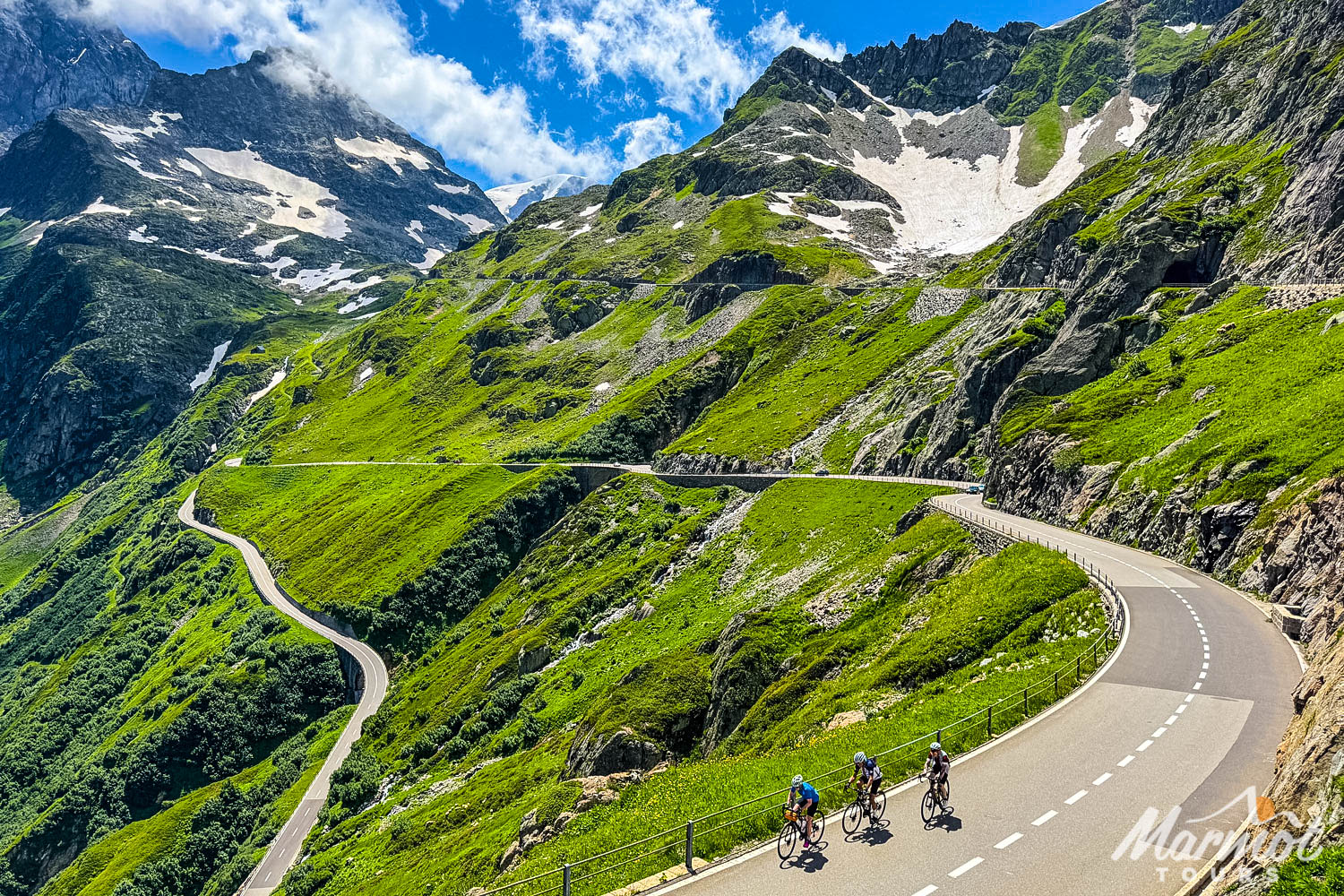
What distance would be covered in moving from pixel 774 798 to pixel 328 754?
3645 inches

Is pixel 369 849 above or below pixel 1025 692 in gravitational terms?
below

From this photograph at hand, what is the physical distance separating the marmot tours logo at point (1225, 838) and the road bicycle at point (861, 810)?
5492mm

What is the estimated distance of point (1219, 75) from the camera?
154 meters

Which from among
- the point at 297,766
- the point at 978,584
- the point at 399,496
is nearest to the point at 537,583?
the point at 297,766

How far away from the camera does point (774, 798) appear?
70.7 ft

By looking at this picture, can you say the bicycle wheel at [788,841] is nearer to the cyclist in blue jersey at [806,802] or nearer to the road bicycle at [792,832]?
the road bicycle at [792,832]

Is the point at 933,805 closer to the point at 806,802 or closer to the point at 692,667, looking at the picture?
the point at 806,802

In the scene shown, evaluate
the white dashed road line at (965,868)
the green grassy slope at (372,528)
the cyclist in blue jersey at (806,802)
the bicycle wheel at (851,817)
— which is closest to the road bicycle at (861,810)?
the bicycle wheel at (851,817)

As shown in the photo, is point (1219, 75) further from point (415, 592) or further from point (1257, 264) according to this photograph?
point (415, 592)

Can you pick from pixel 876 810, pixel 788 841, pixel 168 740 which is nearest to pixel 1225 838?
pixel 876 810

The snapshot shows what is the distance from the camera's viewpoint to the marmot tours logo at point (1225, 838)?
41.3 ft

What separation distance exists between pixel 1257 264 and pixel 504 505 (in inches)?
4559

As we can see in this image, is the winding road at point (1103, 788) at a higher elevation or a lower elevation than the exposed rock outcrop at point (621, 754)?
higher

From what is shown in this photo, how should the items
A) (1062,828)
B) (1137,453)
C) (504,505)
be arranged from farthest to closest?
1. (504,505)
2. (1137,453)
3. (1062,828)
